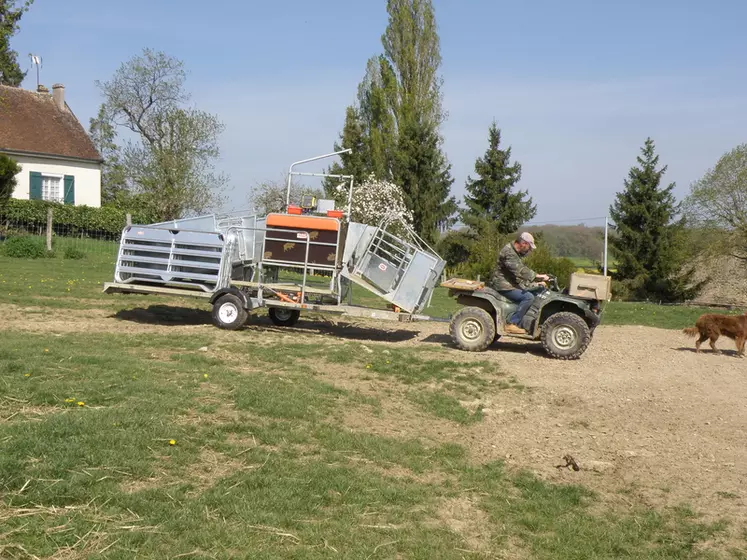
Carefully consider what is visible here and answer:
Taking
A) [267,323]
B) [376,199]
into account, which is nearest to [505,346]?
[267,323]

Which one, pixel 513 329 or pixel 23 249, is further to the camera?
pixel 23 249

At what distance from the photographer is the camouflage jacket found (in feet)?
Answer: 40.5

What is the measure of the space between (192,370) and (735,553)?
602 cm

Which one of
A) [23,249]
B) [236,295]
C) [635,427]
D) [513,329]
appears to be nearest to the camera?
[635,427]

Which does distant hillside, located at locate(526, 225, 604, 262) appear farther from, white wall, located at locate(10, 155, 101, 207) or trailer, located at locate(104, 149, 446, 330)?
white wall, located at locate(10, 155, 101, 207)

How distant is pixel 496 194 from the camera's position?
48031 millimetres

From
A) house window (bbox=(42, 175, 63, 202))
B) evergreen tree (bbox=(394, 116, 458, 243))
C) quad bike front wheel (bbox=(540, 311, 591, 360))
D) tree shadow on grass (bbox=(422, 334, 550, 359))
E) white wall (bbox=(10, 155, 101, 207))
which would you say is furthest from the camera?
evergreen tree (bbox=(394, 116, 458, 243))

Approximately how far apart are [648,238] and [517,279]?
34.0 metres

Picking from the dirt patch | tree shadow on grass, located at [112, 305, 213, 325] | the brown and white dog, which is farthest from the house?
the brown and white dog

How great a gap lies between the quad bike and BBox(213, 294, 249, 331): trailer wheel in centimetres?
342

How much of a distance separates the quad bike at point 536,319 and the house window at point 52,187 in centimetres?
3108

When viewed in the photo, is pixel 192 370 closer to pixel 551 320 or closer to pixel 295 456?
pixel 295 456

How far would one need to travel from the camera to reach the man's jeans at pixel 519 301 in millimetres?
12359

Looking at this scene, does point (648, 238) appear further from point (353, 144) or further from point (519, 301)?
point (519, 301)
